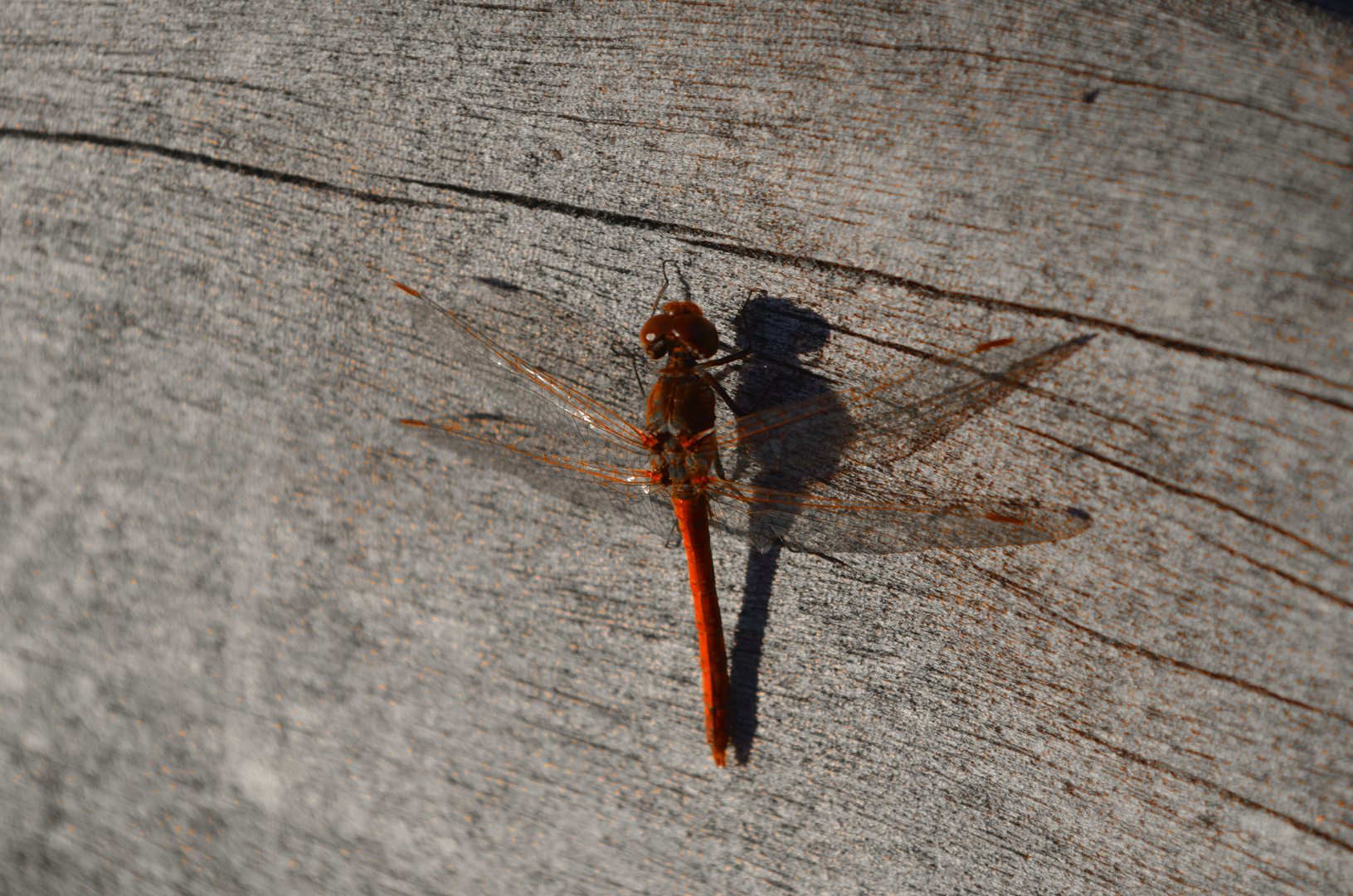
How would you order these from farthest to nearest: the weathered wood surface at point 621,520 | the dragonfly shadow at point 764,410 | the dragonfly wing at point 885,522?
the dragonfly shadow at point 764,410
the dragonfly wing at point 885,522
the weathered wood surface at point 621,520

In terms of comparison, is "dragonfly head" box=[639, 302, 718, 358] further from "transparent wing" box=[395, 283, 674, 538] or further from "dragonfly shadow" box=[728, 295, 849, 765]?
"transparent wing" box=[395, 283, 674, 538]

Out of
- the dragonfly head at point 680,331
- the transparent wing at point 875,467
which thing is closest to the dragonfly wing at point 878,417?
the transparent wing at point 875,467

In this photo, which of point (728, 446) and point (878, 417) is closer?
point (878, 417)

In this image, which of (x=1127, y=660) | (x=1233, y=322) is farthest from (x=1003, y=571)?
(x=1233, y=322)

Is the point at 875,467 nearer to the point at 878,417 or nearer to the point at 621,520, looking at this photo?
the point at 878,417

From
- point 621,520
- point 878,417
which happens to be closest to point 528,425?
point 621,520

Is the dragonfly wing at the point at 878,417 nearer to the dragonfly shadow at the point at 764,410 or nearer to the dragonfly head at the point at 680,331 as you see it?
the dragonfly shadow at the point at 764,410
